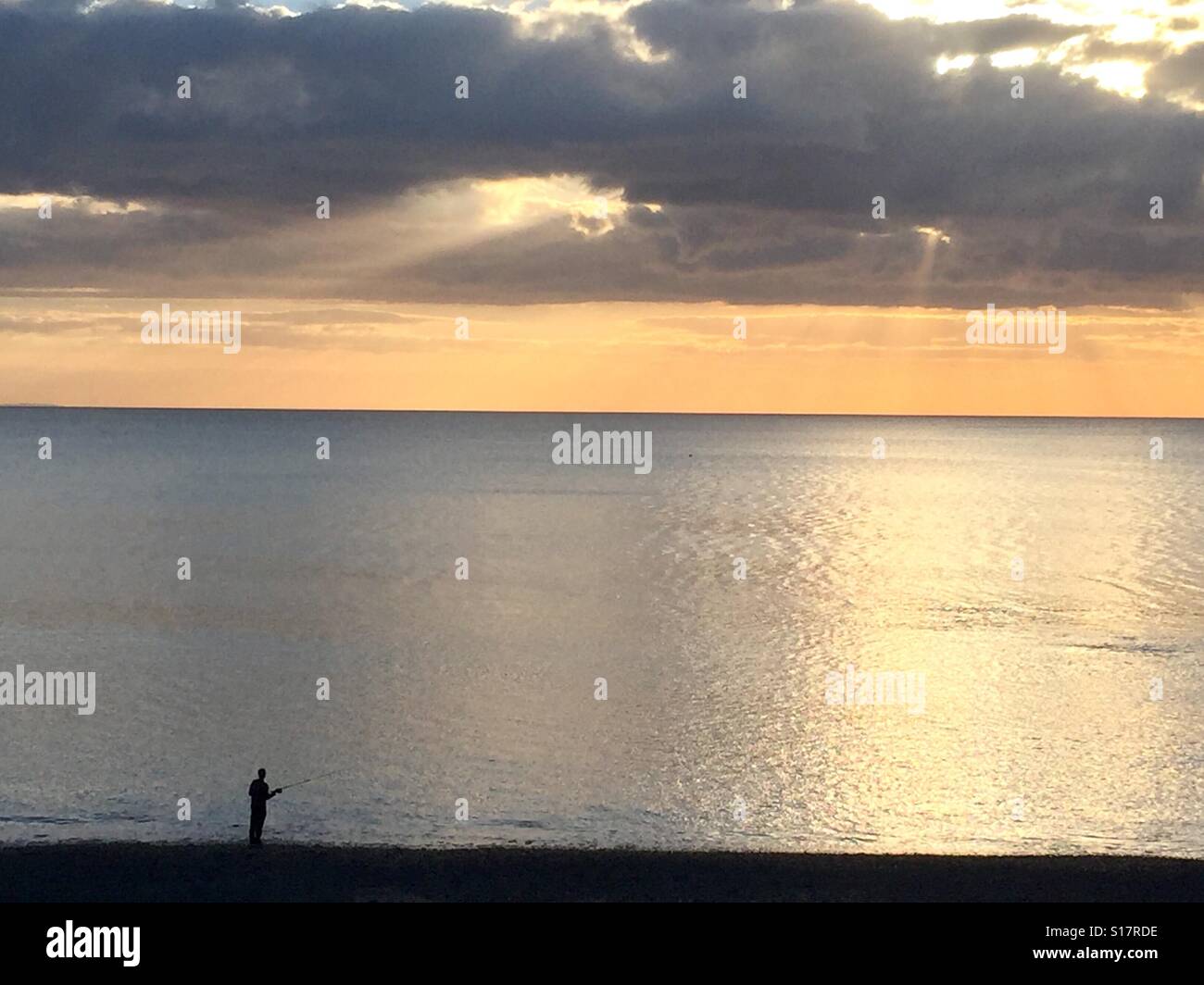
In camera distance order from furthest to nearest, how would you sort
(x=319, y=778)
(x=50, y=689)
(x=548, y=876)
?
1. (x=50, y=689)
2. (x=319, y=778)
3. (x=548, y=876)

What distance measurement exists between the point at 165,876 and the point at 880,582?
68201 mm

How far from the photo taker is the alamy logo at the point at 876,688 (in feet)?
171

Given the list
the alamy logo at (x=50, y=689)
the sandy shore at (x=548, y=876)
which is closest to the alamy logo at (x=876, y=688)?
the sandy shore at (x=548, y=876)

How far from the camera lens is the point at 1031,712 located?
50219mm

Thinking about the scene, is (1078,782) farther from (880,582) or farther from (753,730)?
(880,582)

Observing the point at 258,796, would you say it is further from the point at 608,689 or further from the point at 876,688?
the point at 876,688

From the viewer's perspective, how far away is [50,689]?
172ft

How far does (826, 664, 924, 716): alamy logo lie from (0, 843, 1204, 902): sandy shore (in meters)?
20.1

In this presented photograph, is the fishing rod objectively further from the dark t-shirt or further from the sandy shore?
the sandy shore

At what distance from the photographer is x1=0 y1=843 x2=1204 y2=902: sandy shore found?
27453 mm
